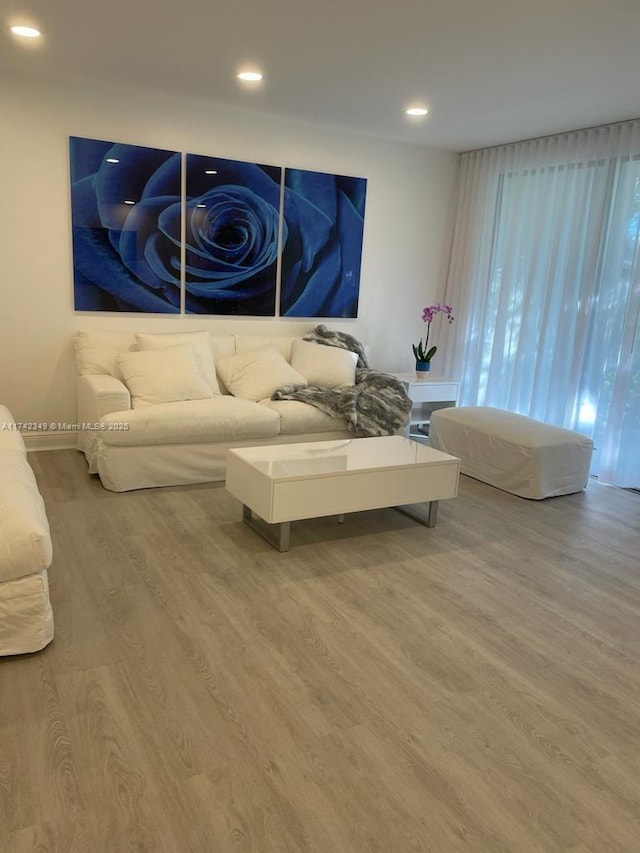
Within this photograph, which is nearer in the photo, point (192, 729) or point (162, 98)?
point (192, 729)

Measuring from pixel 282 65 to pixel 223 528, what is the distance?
8.20ft

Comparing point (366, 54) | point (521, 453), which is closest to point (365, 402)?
point (521, 453)

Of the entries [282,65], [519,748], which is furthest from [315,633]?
[282,65]

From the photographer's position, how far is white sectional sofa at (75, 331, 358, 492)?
3928 millimetres

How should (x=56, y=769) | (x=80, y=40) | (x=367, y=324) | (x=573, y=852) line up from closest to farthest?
(x=573, y=852)
(x=56, y=769)
(x=80, y=40)
(x=367, y=324)

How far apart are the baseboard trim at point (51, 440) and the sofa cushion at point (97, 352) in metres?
0.54

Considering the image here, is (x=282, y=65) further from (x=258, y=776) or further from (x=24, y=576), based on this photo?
(x=258, y=776)

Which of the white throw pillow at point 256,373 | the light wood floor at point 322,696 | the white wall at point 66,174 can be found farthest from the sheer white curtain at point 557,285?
the white throw pillow at point 256,373

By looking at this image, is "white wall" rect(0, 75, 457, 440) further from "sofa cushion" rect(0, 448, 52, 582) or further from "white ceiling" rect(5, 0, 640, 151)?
"sofa cushion" rect(0, 448, 52, 582)

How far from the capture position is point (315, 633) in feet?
8.37

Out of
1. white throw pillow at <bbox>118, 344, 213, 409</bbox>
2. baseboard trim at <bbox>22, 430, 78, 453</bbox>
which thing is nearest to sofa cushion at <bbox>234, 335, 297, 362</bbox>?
white throw pillow at <bbox>118, 344, 213, 409</bbox>

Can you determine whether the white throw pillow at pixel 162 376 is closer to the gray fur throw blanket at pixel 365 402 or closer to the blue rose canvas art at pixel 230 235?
the gray fur throw blanket at pixel 365 402

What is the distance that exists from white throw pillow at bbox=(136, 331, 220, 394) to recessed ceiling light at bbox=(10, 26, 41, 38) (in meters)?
1.81

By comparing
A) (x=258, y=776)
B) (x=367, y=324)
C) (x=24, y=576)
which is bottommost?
(x=258, y=776)
